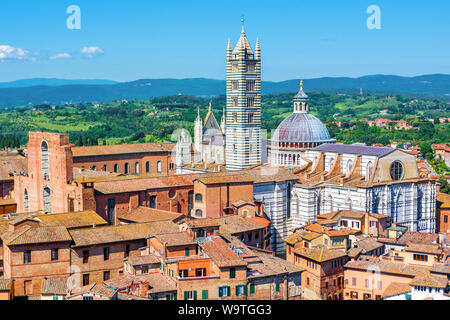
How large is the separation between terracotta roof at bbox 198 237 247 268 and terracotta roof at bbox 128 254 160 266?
7.49ft

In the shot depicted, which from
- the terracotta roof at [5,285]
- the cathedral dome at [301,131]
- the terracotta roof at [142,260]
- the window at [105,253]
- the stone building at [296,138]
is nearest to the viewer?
the terracotta roof at [5,285]

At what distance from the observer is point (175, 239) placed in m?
29.3

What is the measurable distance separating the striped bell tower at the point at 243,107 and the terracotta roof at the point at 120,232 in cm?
1771

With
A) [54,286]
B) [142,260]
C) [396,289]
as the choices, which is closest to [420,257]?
[396,289]

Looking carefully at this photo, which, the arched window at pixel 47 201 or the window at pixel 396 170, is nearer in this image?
the arched window at pixel 47 201

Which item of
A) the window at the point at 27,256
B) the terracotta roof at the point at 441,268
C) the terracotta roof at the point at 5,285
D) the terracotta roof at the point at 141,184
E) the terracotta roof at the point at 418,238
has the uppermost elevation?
the terracotta roof at the point at 141,184

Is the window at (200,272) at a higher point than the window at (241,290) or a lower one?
higher

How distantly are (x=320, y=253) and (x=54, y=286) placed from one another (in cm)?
1339

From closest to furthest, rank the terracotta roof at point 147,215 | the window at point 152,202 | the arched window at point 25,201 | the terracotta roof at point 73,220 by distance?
the terracotta roof at point 73,220
the terracotta roof at point 147,215
the window at point 152,202
the arched window at point 25,201

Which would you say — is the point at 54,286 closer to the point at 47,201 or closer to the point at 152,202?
the point at 152,202

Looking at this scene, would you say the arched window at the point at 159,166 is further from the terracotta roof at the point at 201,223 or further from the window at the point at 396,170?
the terracotta roof at the point at 201,223

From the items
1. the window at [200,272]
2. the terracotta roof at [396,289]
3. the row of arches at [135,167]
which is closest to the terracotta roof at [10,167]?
the row of arches at [135,167]

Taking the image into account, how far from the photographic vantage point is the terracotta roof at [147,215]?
34.9 metres

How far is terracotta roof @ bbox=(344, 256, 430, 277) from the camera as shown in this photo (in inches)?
1165
